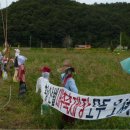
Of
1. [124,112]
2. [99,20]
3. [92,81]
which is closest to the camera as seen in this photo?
[124,112]

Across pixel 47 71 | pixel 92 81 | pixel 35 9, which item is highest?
pixel 35 9

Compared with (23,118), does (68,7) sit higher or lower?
higher

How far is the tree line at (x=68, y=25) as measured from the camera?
3159 inches

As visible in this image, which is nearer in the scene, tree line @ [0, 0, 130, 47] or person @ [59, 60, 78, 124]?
person @ [59, 60, 78, 124]

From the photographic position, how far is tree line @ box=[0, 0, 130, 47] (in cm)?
8025

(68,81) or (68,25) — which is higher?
(68,25)

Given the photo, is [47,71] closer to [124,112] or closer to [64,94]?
[64,94]

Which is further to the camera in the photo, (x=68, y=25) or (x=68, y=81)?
(x=68, y=25)

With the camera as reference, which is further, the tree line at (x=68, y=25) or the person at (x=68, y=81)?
the tree line at (x=68, y=25)

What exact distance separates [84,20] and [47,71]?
248ft

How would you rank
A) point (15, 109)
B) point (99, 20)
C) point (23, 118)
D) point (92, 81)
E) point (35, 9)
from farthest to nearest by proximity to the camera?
1. point (99, 20)
2. point (35, 9)
3. point (92, 81)
4. point (15, 109)
5. point (23, 118)

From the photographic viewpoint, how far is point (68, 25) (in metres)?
84.6

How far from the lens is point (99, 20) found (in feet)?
285

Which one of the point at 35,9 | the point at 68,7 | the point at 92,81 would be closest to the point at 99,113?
the point at 92,81
